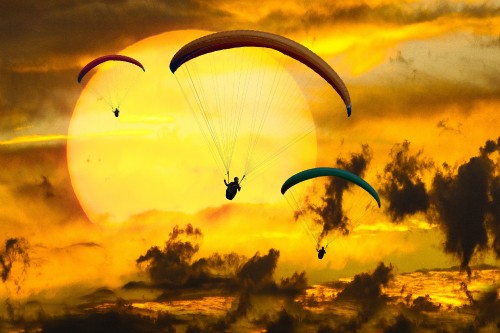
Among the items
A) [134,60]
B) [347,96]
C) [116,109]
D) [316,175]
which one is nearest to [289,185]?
[316,175]

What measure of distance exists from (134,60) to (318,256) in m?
29.6

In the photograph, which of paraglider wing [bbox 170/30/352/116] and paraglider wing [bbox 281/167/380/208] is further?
paraglider wing [bbox 281/167/380/208]

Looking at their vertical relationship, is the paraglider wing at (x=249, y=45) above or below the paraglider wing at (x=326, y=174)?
above

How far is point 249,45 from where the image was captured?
256 ft

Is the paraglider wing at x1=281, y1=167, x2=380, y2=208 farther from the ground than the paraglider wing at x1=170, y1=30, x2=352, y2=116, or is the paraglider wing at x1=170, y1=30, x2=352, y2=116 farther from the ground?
the paraglider wing at x1=170, y1=30, x2=352, y2=116

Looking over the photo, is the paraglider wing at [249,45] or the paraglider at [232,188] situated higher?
the paraglider wing at [249,45]

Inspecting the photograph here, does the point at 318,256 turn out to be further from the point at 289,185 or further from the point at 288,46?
the point at 288,46

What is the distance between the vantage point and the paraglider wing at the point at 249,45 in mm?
78312

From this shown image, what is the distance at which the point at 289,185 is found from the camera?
8550 cm

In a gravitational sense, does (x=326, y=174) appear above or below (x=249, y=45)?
below

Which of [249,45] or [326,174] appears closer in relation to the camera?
[249,45]

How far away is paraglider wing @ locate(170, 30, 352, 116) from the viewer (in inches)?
3083

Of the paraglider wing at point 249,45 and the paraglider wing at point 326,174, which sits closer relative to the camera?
the paraglider wing at point 249,45

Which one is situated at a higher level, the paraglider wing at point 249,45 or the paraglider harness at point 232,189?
the paraglider wing at point 249,45
